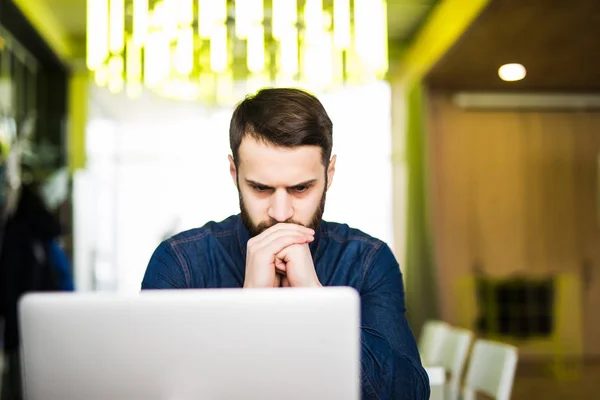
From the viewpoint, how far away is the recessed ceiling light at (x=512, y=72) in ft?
22.3

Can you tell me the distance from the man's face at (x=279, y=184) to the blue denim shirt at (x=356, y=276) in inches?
2.8

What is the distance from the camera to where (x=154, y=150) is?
766cm

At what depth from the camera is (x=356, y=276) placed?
6.24 feet

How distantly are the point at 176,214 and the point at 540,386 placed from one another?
3.69 meters

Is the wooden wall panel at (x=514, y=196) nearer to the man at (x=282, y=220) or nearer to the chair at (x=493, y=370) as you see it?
the chair at (x=493, y=370)

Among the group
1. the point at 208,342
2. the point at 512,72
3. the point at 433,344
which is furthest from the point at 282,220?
the point at 512,72

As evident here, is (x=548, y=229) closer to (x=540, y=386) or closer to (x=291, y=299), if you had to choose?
(x=540, y=386)

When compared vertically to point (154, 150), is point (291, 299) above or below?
below

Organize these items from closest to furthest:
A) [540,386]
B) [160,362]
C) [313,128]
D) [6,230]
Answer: [160,362] < [313,128] < [6,230] < [540,386]

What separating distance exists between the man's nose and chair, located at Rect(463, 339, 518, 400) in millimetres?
904

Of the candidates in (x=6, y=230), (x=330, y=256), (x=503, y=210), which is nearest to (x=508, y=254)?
(x=503, y=210)

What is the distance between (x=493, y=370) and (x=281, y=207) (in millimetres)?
1069

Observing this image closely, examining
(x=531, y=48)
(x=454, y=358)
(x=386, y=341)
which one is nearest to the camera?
(x=386, y=341)

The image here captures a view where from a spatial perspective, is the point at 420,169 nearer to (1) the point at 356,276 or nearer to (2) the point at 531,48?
(2) the point at 531,48
